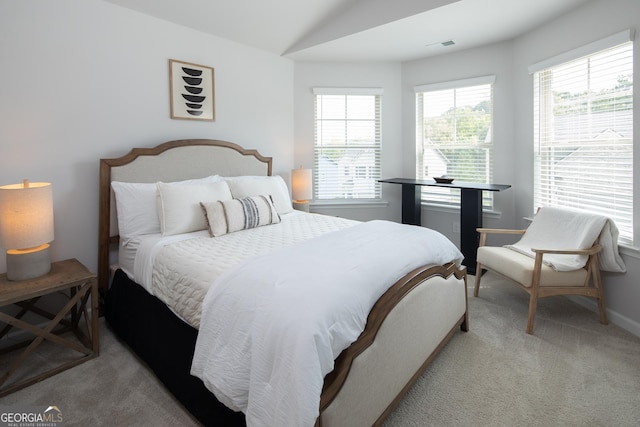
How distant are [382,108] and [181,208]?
300cm

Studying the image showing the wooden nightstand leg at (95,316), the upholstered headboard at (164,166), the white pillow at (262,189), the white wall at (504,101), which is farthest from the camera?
the white pillow at (262,189)

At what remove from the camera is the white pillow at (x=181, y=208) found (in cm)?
264

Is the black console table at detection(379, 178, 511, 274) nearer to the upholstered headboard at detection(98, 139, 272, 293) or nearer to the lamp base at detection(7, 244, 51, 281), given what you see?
the upholstered headboard at detection(98, 139, 272, 293)

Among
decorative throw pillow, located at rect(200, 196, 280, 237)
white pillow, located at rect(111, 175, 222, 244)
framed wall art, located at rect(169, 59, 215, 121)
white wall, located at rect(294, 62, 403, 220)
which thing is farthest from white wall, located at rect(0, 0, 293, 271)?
white wall, located at rect(294, 62, 403, 220)

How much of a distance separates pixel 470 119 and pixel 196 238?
3.39 m

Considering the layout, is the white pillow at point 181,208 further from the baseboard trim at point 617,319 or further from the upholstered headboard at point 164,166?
the baseboard trim at point 617,319

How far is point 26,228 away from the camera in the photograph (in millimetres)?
2125

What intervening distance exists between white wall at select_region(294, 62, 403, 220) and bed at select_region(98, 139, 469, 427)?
4.26 feet

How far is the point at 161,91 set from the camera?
321cm

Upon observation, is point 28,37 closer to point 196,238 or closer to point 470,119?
point 196,238

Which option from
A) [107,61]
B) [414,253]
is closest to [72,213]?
[107,61]

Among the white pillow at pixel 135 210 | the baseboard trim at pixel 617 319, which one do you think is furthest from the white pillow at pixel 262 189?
the baseboard trim at pixel 617 319

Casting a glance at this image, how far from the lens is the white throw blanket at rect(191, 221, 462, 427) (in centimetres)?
124

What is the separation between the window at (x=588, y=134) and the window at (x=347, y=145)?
1.84m
